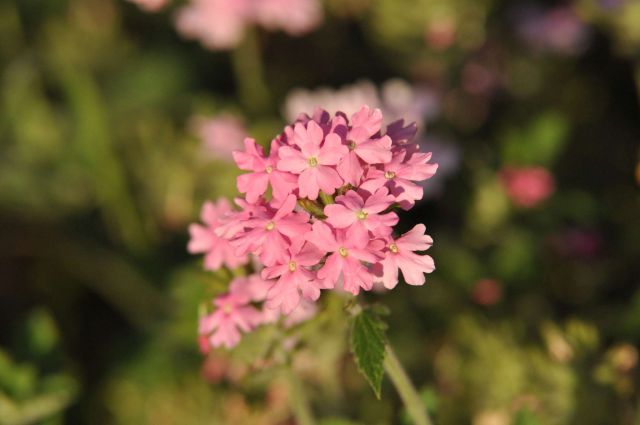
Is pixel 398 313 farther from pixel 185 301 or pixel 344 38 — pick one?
pixel 344 38

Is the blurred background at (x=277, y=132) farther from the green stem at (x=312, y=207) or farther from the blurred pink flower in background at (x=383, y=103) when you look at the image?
the green stem at (x=312, y=207)

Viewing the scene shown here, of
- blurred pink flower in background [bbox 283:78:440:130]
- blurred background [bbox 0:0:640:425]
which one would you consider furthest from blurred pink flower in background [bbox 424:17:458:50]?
blurred pink flower in background [bbox 283:78:440:130]

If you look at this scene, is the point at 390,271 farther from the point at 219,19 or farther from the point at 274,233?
the point at 219,19

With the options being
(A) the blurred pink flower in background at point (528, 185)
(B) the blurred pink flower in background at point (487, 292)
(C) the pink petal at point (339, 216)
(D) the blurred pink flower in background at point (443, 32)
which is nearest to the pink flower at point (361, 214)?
(C) the pink petal at point (339, 216)

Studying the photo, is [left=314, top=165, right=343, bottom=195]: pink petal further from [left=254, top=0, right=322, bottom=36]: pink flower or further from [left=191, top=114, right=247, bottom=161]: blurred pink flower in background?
[left=254, top=0, right=322, bottom=36]: pink flower

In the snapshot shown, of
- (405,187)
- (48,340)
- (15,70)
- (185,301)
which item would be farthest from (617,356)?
(15,70)

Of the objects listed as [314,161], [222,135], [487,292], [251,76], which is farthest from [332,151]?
[251,76]
